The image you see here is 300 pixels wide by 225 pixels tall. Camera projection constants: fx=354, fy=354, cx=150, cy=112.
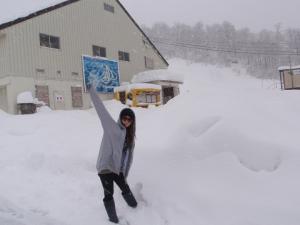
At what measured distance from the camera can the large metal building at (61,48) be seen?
1662cm

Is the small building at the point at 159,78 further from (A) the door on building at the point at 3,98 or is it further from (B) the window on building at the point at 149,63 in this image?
(A) the door on building at the point at 3,98

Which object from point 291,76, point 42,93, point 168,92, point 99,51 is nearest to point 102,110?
A: point 42,93

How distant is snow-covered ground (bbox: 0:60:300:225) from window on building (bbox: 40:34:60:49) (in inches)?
447

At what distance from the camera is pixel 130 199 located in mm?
4824

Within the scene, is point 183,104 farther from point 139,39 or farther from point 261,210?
point 139,39

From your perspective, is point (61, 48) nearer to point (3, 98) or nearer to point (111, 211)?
point (3, 98)

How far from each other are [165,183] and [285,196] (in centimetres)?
168

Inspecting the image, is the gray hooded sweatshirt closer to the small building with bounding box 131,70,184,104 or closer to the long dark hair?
the long dark hair

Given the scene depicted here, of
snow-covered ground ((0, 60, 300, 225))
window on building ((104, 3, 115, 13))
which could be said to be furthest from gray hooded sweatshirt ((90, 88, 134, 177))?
window on building ((104, 3, 115, 13))

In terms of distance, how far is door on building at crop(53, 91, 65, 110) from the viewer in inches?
723

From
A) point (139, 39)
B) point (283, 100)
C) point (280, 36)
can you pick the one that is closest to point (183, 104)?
point (283, 100)

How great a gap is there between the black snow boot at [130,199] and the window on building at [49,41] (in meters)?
14.8

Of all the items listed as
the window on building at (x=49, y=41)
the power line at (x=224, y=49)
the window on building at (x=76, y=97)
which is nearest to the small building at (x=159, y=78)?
the window on building at (x=76, y=97)

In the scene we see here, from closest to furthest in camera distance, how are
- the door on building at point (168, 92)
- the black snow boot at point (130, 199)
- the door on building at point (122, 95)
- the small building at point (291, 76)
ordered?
the black snow boot at point (130, 199) → the door on building at point (122, 95) → the small building at point (291, 76) → the door on building at point (168, 92)
